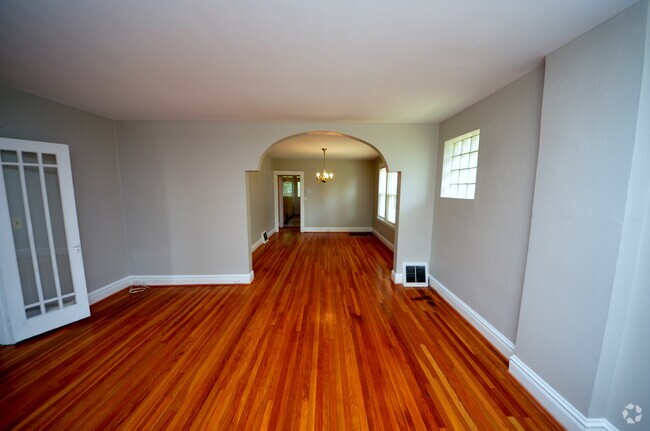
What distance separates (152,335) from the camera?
2217 mm

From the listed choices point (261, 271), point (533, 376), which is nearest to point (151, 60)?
point (261, 271)

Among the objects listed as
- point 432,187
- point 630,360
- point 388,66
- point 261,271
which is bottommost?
point 261,271

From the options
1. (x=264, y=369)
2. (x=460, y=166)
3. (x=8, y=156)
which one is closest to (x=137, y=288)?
(x=8, y=156)

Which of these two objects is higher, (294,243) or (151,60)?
(151,60)

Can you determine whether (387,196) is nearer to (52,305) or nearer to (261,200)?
(261,200)

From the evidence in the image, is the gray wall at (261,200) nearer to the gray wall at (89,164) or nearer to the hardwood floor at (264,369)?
the gray wall at (89,164)

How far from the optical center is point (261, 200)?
19.7ft

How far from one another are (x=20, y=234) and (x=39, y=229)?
5.3 inches

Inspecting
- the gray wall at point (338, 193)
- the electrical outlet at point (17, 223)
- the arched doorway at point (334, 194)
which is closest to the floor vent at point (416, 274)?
the arched doorway at point (334, 194)

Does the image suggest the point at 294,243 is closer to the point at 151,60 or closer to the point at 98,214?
the point at 98,214

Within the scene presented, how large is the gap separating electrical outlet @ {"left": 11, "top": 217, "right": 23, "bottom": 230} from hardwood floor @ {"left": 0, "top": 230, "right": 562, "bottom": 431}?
1.12 metres

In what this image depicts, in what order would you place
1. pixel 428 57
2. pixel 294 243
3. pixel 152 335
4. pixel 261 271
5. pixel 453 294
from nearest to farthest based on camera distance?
pixel 428 57, pixel 152 335, pixel 453 294, pixel 261 271, pixel 294 243

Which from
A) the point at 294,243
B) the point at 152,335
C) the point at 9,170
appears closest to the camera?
the point at 9,170

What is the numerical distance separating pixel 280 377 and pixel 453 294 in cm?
230
